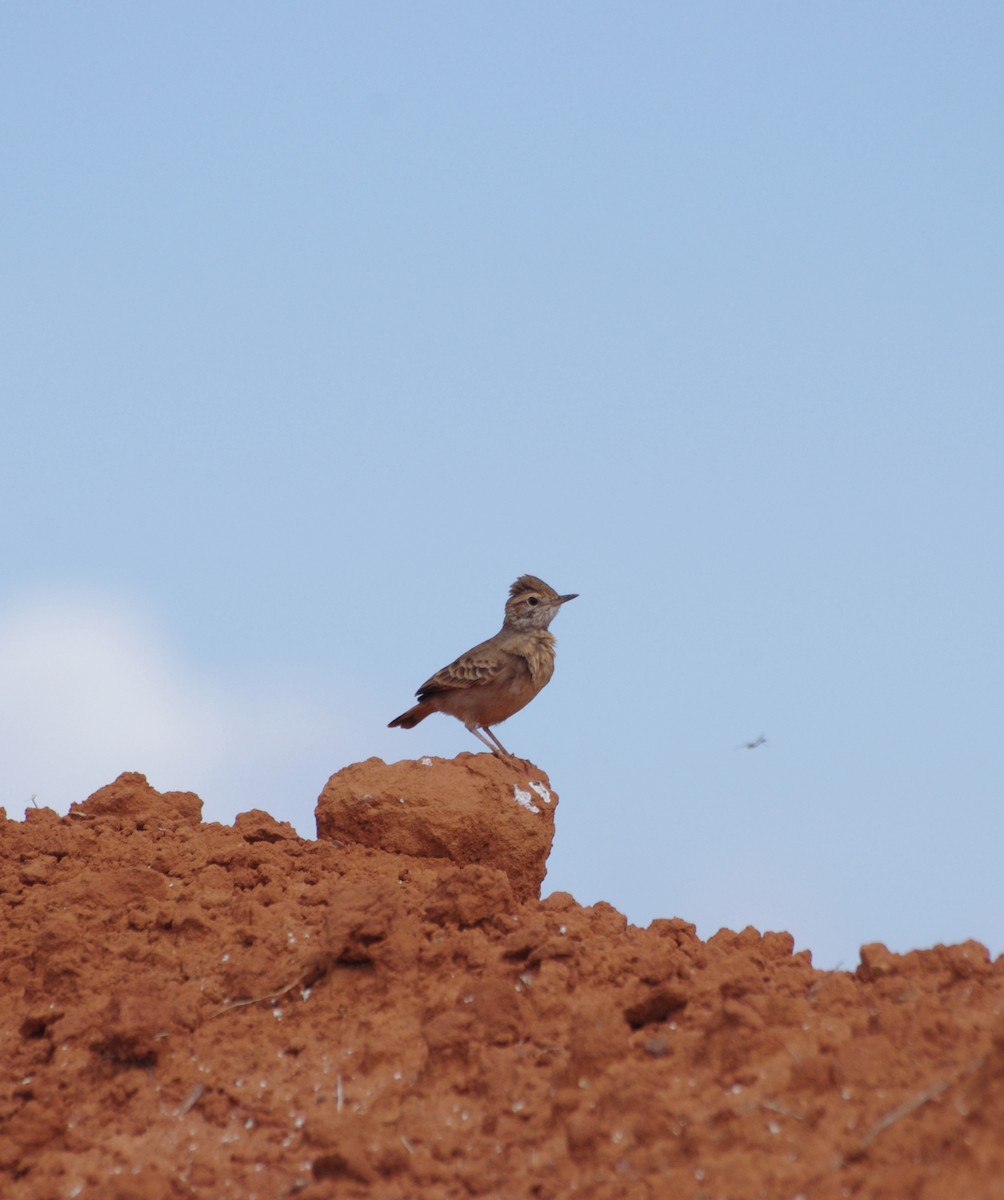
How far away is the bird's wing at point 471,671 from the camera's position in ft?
39.1

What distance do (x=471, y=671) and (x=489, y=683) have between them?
17 cm

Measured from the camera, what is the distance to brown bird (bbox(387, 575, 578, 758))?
11953 mm

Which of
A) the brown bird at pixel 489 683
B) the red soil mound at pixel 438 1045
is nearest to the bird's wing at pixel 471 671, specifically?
the brown bird at pixel 489 683

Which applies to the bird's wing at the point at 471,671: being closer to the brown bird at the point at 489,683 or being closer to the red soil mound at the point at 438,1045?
the brown bird at the point at 489,683

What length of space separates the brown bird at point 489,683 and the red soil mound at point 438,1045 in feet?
9.10

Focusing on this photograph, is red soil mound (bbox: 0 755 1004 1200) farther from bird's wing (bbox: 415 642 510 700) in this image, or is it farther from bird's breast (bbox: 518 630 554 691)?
bird's breast (bbox: 518 630 554 691)

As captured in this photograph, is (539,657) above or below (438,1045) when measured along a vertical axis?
above

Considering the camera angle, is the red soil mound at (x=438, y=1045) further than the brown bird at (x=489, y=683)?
No

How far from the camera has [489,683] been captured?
1195 centimetres

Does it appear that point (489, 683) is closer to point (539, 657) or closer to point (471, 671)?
point (471, 671)

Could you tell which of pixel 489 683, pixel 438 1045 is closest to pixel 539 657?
pixel 489 683

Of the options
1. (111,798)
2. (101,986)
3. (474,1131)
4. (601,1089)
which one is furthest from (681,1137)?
(111,798)

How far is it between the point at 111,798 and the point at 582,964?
170 inches

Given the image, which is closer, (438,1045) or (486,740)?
(438,1045)
